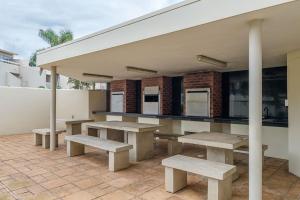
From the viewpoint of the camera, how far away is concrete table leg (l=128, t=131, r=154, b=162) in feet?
17.3

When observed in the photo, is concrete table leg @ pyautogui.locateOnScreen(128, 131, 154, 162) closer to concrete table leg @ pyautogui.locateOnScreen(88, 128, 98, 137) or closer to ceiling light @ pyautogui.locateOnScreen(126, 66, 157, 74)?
ceiling light @ pyautogui.locateOnScreen(126, 66, 157, 74)

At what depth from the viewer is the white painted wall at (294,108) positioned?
4082 mm

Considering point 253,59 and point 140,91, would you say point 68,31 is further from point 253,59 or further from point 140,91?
point 253,59

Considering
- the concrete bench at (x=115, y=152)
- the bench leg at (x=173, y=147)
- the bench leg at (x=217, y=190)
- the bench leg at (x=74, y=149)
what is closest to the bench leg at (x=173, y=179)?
the bench leg at (x=217, y=190)

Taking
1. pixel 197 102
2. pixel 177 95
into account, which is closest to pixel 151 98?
pixel 177 95

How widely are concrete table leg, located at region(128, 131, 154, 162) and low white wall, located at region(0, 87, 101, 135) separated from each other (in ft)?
17.8

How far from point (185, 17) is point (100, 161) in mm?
3820

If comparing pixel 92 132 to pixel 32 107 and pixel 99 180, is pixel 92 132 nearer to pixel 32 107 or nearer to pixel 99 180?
pixel 99 180

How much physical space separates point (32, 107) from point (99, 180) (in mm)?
7468

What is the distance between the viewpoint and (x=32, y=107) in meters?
9.86

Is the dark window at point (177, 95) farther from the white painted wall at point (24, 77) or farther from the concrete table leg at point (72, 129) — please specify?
the white painted wall at point (24, 77)

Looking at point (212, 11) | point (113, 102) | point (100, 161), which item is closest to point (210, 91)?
point (100, 161)

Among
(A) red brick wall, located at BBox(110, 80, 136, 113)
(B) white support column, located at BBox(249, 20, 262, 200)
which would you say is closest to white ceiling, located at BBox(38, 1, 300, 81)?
(B) white support column, located at BBox(249, 20, 262, 200)

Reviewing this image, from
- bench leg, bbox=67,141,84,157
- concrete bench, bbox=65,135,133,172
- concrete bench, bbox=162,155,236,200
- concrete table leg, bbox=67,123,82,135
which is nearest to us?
concrete bench, bbox=162,155,236,200
